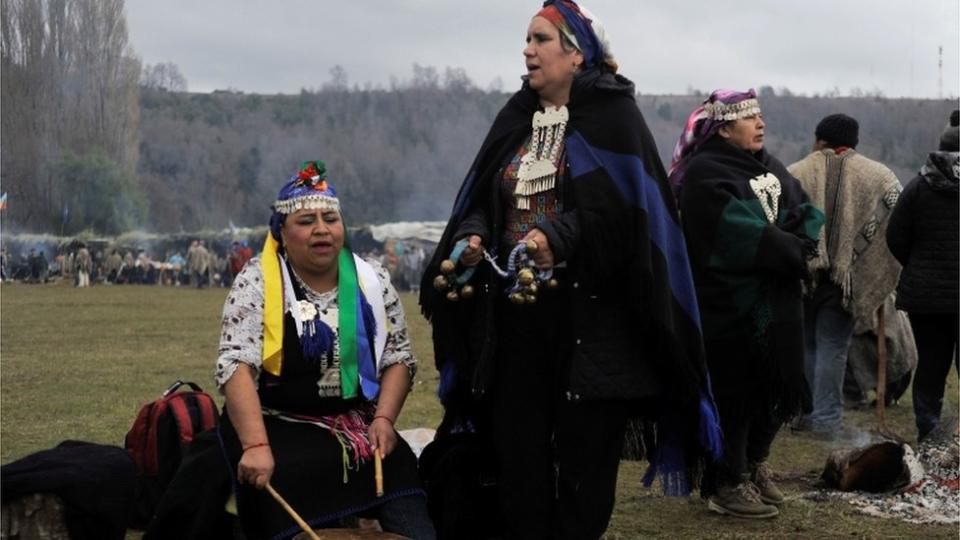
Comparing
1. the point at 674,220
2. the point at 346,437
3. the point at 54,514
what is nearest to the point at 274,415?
the point at 346,437

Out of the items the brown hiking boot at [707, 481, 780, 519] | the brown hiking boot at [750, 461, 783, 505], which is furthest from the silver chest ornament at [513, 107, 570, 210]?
the brown hiking boot at [750, 461, 783, 505]

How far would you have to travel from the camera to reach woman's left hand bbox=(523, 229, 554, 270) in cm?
400

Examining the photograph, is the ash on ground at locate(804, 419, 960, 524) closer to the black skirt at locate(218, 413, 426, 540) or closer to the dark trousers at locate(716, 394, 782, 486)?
the dark trousers at locate(716, 394, 782, 486)

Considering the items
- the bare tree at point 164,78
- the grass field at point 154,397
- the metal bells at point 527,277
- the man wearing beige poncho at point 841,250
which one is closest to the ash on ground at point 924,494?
the grass field at point 154,397

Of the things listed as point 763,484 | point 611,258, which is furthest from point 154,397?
point 611,258

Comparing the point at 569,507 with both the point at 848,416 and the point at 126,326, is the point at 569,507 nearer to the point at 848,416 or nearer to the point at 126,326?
the point at 848,416

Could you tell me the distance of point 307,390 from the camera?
14.2 feet

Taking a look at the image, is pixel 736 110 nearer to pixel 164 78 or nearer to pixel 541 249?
pixel 541 249

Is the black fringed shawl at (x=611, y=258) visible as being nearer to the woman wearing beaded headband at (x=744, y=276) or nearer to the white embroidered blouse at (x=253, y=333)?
the white embroidered blouse at (x=253, y=333)

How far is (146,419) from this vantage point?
17.0ft

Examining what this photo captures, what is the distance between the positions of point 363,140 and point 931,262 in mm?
77591

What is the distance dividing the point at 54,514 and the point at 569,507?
69.7 inches

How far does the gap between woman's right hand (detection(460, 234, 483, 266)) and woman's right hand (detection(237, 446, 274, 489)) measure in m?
0.93

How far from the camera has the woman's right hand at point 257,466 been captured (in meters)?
4.10
